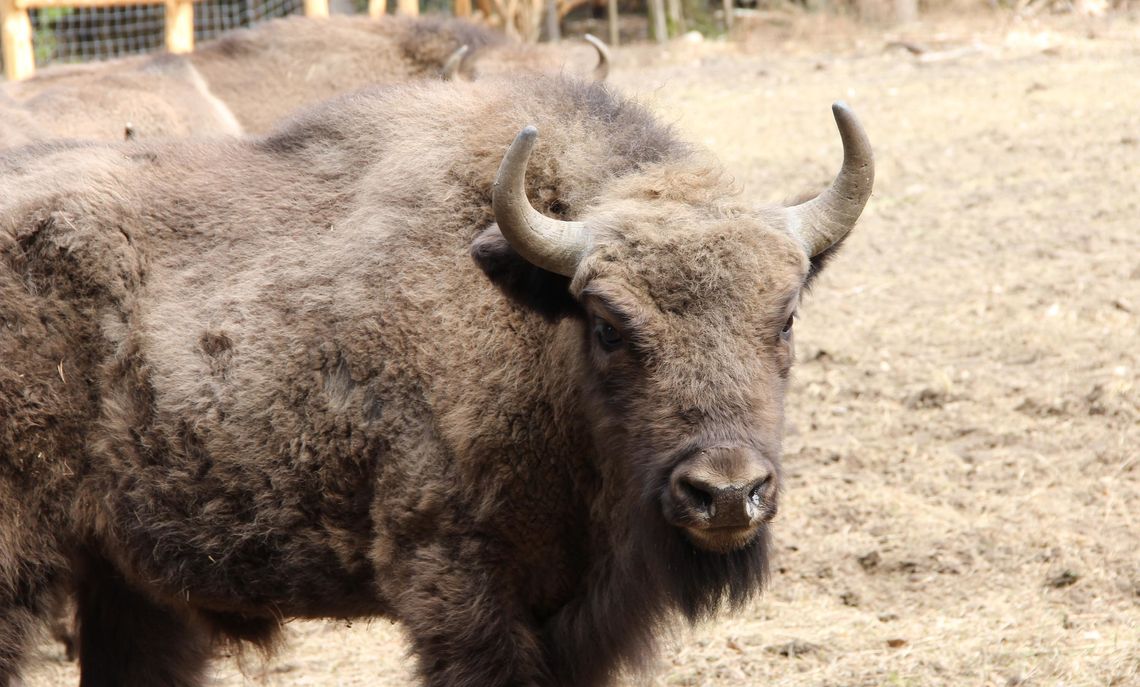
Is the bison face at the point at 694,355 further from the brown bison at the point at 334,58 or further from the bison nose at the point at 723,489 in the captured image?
the brown bison at the point at 334,58

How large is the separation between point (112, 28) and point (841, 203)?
19.0 metres

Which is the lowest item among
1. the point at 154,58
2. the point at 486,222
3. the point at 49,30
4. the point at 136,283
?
the point at 49,30

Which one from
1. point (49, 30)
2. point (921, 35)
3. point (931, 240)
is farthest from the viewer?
point (49, 30)

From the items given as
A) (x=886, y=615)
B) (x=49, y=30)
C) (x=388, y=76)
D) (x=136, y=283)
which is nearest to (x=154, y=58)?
(x=388, y=76)

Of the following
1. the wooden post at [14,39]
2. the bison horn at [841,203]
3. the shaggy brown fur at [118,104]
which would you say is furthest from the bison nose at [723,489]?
the wooden post at [14,39]

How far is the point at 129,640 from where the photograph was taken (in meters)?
5.57

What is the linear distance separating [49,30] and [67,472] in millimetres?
18747

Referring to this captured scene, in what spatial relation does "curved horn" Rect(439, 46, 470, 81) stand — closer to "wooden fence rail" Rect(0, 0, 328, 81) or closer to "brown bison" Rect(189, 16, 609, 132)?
"brown bison" Rect(189, 16, 609, 132)

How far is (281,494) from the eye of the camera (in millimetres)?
4613

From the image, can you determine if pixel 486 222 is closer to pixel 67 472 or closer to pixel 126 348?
pixel 126 348

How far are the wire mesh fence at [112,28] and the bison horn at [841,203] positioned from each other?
17.4 meters

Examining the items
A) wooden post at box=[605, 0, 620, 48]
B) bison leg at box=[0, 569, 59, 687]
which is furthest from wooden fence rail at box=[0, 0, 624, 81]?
bison leg at box=[0, 569, 59, 687]

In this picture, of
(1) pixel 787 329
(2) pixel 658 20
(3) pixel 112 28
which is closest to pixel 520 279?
(1) pixel 787 329

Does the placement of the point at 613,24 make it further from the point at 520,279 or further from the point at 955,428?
the point at 520,279
